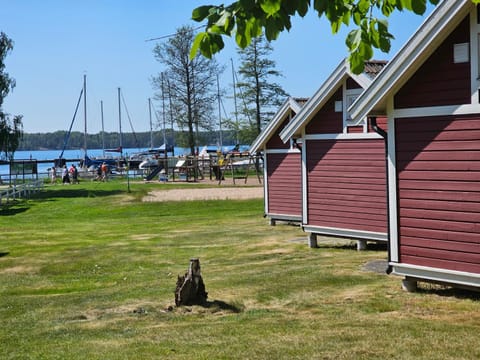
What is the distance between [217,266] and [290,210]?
7.66 metres

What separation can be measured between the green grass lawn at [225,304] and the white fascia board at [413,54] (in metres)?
2.92

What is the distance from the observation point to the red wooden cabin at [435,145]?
949 centimetres

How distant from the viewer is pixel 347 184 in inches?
618

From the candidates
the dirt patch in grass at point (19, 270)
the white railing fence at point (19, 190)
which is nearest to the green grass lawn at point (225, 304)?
the dirt patch in grass at point (19, 270)

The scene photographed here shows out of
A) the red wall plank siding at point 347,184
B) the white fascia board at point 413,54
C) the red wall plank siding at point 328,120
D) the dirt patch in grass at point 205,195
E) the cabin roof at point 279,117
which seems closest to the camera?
the white fascia board at point 413,54

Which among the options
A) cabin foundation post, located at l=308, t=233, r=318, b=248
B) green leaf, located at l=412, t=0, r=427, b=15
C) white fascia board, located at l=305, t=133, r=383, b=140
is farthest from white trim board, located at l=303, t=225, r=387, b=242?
green leaf, located at l=412, t=0, r=427, b=15

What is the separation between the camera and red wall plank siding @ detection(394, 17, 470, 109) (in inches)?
377

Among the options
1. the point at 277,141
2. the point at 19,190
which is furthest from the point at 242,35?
the point at 19,190

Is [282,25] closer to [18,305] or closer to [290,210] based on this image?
[18,305]

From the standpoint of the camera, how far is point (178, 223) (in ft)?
86.6

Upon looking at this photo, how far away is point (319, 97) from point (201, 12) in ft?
42.0

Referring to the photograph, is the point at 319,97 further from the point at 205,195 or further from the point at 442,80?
the point at 205,195

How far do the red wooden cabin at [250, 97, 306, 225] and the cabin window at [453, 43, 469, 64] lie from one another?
12250 millimetres

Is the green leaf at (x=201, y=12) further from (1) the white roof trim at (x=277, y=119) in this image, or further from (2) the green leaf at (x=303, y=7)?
(1) the white roof trim at (x=277, y=119)
